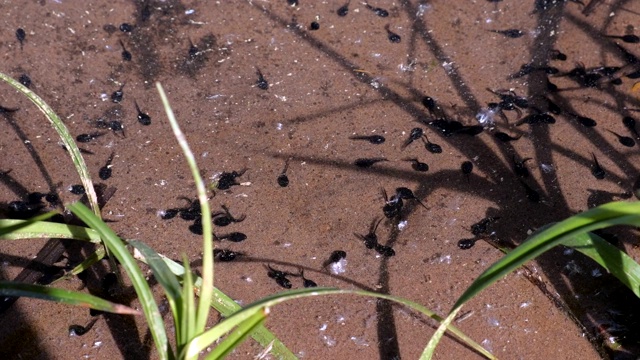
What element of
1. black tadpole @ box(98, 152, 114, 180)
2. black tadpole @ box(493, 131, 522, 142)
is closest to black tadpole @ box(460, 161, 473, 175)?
black tadpole @ box(493, 131, 522, 142)

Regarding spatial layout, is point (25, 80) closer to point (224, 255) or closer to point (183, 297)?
point (224, 255)

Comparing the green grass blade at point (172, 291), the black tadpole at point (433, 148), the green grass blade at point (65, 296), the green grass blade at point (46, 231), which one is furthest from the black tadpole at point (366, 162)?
the green grass blade at point (65, 296)

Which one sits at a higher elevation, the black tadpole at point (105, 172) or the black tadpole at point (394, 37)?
the black tadpole at point (394, 37)

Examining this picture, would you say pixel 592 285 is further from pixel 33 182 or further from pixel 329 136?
pixel 33 182

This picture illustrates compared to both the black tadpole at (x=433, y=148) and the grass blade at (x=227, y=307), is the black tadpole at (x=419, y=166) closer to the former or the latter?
the black tadpole at (x=433, y=148)

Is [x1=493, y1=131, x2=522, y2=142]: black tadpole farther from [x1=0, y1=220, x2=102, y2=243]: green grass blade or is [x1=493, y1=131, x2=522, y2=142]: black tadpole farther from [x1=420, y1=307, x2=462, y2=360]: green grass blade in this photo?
[x1=0, y1=220, x2=102, y2=243]: green grass blade

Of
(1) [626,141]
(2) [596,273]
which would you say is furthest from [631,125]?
(2) [596,273]

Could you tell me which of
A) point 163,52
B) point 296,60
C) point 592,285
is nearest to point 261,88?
point 296,60
